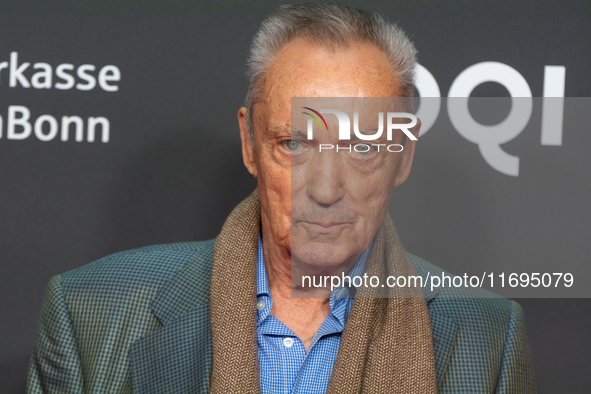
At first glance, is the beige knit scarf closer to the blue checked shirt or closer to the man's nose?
the blue checked shirt

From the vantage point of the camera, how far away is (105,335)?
1.18m

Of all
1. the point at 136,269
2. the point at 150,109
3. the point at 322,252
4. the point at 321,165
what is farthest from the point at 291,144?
the point at 150,109

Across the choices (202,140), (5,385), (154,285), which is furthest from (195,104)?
(5,385)

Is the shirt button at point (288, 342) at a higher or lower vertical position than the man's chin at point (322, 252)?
lower

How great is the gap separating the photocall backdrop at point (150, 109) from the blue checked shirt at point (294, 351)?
30.3 inches

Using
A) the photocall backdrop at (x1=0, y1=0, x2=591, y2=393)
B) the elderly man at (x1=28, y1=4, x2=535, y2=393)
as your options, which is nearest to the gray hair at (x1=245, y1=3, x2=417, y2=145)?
the elderly man at (x1=28, y1=4, x2=535, y2=393)

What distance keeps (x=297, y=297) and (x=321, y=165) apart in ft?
1.06

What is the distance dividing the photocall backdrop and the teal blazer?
597 millimetres

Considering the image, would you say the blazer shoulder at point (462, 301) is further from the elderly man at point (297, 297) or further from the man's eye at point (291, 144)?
the man's eye at point (291, 144)

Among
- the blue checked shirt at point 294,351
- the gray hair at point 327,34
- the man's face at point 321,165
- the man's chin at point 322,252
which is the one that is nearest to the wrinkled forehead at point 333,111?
the man's face at point 321,165

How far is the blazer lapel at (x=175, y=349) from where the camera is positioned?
44.8 inches

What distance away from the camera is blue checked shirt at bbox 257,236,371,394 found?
1.14 m

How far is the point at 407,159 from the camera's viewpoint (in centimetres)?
126

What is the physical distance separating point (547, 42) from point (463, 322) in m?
1.08
